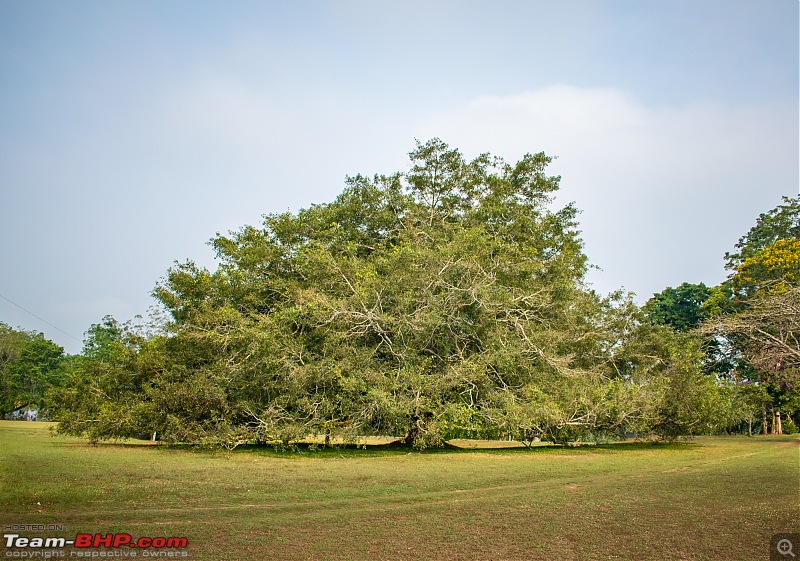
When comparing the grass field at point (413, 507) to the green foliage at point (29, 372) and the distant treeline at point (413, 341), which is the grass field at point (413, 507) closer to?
the distant treeline at point (413, 341)

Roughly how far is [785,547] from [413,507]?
12.4 ft

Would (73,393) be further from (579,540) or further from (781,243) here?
(781,243)

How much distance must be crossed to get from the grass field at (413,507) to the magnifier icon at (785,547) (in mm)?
125

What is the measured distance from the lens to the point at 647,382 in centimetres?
1828

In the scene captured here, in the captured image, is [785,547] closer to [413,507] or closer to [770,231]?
[413,507]

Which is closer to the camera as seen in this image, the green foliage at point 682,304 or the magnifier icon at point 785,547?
the magnifier icon at point 785,547

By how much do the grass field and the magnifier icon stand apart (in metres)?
0.12

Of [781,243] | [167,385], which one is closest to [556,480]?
[167,385]

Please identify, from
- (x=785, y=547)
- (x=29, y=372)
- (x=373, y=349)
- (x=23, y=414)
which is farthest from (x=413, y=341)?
(x=23, y=414)

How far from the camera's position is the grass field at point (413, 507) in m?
5.01

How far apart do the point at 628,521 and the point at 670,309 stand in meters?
37.6

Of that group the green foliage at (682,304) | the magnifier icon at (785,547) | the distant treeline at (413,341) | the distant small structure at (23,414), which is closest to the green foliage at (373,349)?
the distant treeline at (413,341)

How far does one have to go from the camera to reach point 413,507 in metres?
6.98

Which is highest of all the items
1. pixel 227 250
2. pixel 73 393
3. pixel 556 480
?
pixel 227 250
